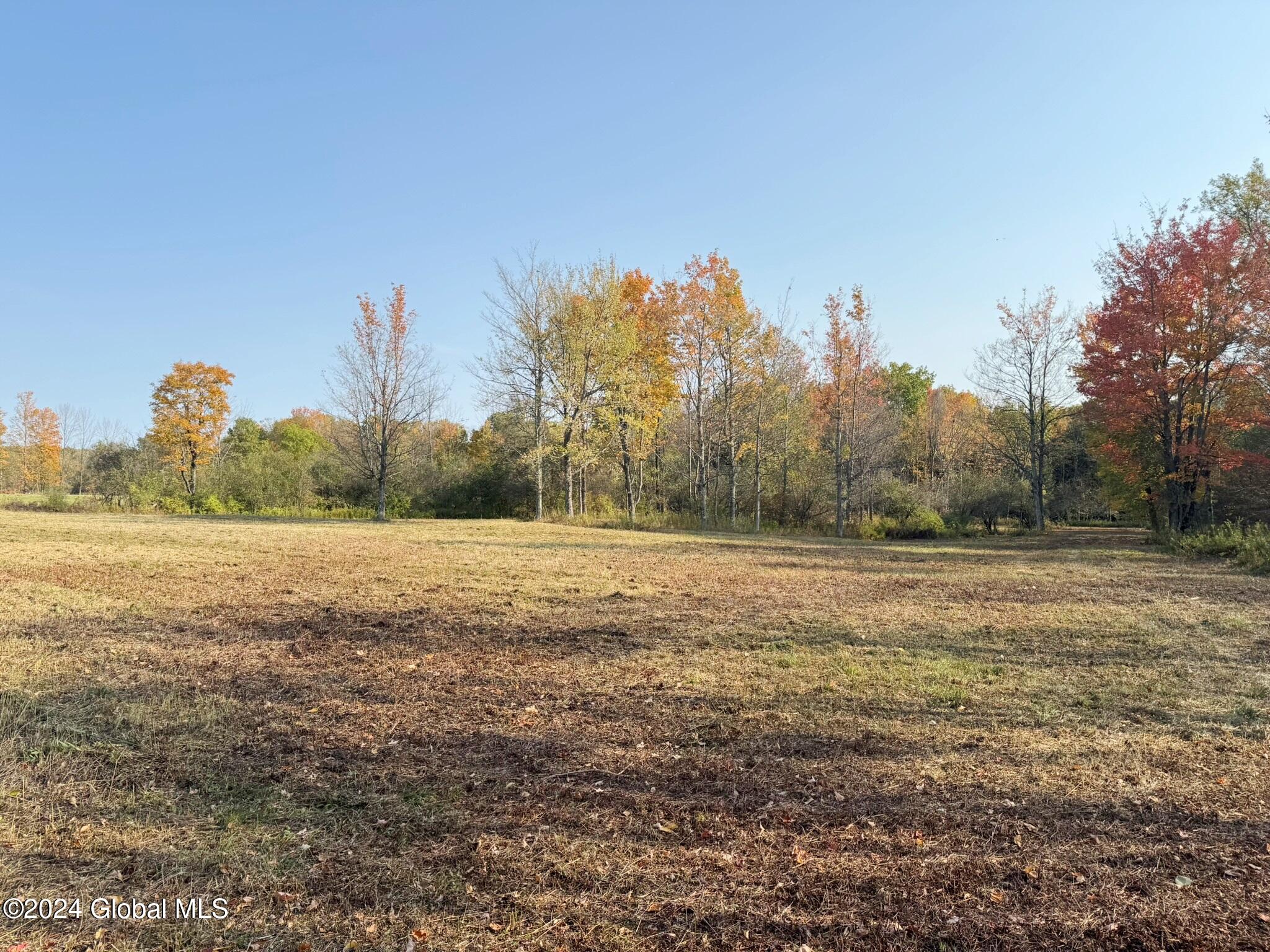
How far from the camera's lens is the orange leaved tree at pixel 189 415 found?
3772 cm

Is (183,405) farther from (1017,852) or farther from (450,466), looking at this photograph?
(1017,852)

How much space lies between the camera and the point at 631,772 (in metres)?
3.91

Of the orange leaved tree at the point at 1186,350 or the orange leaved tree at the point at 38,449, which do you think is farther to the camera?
the orange leaved tree at the point at 38,449

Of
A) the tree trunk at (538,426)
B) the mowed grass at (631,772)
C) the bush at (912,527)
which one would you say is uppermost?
the tree trunk at (538,426)

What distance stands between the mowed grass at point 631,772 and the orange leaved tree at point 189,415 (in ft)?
112

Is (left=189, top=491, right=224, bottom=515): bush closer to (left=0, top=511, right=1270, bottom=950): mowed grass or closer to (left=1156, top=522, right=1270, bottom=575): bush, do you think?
(left=0, top=511, right=1270, bottom=950): mowed grass

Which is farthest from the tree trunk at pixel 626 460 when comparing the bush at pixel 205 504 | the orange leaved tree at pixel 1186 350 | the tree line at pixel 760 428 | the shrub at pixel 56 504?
the shrub at pixel 56 504

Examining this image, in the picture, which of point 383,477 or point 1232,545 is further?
point 383,477

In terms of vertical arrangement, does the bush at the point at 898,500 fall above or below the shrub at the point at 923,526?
above

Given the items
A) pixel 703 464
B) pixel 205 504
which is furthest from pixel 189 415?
pixel 703 464

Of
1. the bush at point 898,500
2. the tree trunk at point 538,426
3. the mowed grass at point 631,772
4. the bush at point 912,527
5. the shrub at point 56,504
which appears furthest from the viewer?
the bush at point 898,500

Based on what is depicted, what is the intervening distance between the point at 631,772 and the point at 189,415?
140ft

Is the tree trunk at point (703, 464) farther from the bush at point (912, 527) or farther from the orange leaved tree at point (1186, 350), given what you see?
the orange leaved tree at point (1186, 350)

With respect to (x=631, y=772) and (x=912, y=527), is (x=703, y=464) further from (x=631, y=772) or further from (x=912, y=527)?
(x=631, y=772)
